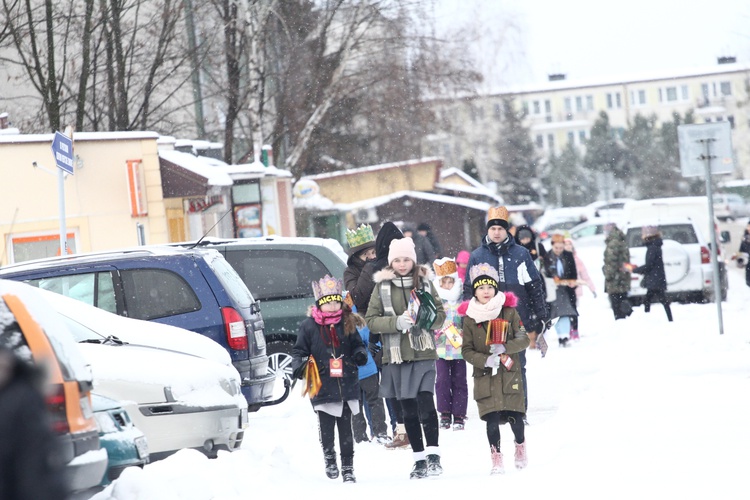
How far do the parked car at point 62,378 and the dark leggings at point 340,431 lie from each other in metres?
2.64

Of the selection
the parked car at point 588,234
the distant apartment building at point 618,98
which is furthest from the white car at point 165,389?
the distant apartment building at point 618,98

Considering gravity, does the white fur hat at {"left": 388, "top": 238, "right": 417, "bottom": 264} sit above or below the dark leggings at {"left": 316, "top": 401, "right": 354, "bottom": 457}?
above

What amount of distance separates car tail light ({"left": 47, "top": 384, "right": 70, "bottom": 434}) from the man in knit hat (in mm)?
5360

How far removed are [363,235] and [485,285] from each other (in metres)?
2.34

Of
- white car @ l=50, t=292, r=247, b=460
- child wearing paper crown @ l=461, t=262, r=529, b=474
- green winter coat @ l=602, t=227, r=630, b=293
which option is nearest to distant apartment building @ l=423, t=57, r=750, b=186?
green winter coat @ l=602, t=227, r=630, b=293

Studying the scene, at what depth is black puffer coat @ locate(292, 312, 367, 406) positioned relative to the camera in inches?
317

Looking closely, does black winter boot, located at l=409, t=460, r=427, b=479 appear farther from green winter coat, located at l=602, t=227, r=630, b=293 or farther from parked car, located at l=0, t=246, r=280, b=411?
green winter coat, located at l=602, t=227, r=630, b=293

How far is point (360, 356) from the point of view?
8.01 m

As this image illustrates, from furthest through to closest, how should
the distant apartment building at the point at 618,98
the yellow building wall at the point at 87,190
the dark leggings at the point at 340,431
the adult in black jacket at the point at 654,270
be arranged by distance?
the distant apartment building at the point at 618,98
the adult in black jacket at the point at 654,270
the yellow building wall at the point at 87,190
the dark leggings at the point at 340,431

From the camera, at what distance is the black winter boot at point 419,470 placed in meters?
7.96

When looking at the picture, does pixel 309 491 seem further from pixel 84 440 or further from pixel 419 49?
pixel 419 49

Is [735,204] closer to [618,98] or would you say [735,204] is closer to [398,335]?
[618,98]

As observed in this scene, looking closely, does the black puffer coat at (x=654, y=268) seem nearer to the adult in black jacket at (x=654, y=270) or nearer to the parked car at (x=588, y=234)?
the adult in black jacket at (x=654, y=270)

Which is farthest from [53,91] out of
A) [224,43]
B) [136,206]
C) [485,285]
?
[485,285]
